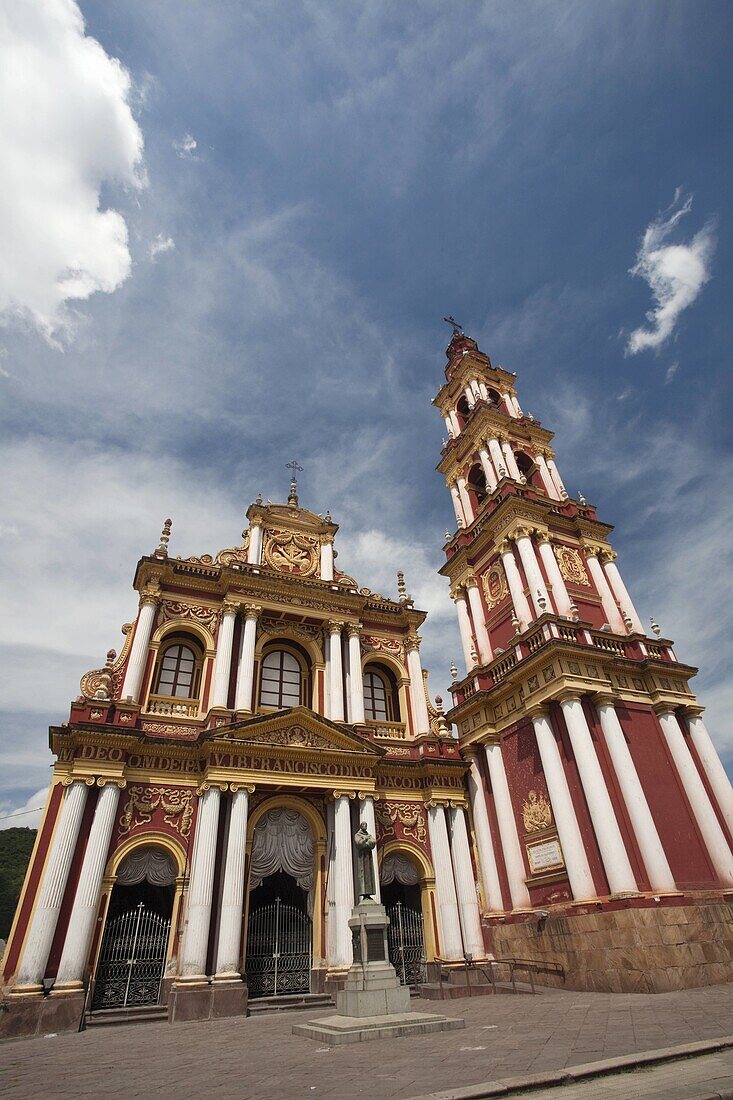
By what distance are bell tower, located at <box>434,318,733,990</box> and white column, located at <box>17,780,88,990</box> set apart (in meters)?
12.0

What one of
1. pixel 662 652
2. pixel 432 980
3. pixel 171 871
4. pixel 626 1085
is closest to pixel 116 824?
pixel 171 871

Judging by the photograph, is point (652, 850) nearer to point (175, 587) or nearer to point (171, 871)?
point (171, 871)

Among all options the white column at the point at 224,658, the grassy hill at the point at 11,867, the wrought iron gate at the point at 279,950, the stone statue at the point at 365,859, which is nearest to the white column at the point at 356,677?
the white column at the point at 224,658

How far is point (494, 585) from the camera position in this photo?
912 inches

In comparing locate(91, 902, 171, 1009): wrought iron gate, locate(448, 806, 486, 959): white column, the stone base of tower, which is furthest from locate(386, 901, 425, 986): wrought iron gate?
locate(91, 902, 171, 1009): wrought iron gate

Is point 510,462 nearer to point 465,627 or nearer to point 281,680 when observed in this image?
point 465,627

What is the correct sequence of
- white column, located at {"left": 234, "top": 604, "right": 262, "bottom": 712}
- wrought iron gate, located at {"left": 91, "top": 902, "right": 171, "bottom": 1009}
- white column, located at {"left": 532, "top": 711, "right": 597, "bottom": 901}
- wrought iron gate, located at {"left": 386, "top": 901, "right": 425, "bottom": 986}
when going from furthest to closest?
white column, located at {"left": 234, "top": 604, "right": 262, "bottom": 712}
wrought iron gate, located at {"left": 386, "top": 901, "right": 425, "bottom": 986}
white column, located at {"left": 532, "top": 711, "right": 597, "bottom": 901}
wrought iron gate, located at {"left": 91, "top": 902, "right": 171, "bottom": 1009}

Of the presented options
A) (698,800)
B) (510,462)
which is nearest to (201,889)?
(698,800)

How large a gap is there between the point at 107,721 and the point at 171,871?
169 inches

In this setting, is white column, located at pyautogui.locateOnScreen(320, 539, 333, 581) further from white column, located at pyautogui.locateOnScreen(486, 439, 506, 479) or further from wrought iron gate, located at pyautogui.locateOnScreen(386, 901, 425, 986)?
wrought iron gate, located at pyautogui.locateOnScreen(386, 901, 425, 986)

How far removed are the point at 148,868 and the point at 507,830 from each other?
1027 centimetres

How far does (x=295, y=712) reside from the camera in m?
17.5

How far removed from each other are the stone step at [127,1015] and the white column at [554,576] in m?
15.4

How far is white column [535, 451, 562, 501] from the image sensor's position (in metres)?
25.4
